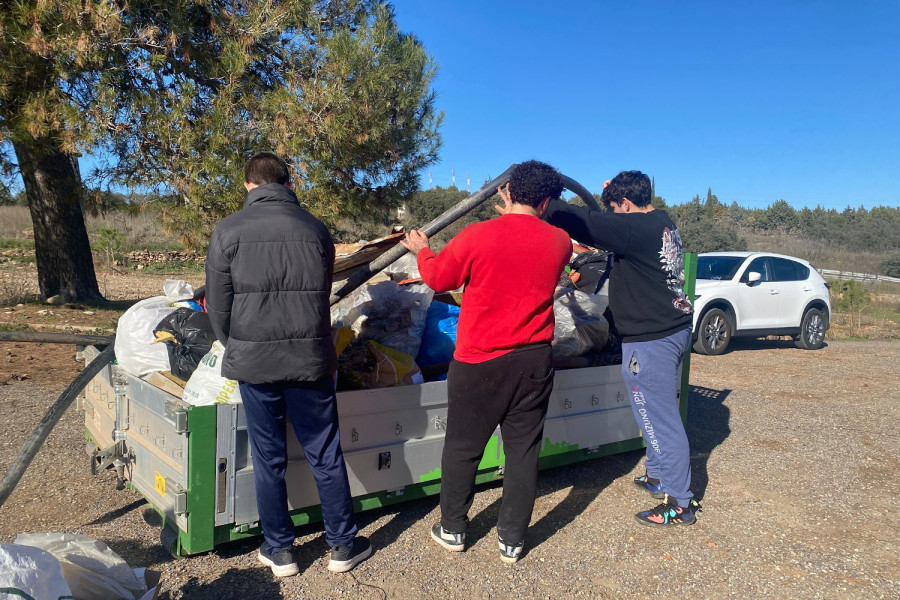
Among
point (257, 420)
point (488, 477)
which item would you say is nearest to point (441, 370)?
point (488, 477)

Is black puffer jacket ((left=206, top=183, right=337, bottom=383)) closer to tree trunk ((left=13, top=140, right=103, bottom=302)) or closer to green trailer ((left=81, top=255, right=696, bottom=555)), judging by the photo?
green trailer ((left=81, top=255, right=696, bottom=555))

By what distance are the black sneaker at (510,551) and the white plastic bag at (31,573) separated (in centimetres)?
191

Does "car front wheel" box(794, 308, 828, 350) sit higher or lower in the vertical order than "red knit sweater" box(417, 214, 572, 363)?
lower

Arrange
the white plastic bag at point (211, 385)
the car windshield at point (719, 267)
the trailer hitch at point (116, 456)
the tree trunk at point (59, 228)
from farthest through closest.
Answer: the car windshield at point (719, 267), the tree trunk at point (59, 228), the trailer hitch at point (116, 456), the white plastic bag at point (211, 385)

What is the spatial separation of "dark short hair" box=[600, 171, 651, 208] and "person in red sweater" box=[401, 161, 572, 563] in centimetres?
76

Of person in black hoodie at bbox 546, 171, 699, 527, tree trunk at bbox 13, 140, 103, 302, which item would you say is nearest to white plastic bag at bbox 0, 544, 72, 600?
person in black hoodie at bbox 546, 171, 699, 527

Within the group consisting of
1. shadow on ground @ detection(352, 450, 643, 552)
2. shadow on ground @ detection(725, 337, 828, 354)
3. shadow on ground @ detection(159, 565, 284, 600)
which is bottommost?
shadow on ground @ detection(159, 565, 284, 600)

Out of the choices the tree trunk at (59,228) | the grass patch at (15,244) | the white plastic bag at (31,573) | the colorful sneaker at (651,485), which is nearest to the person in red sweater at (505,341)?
the colorful sneaker at (651,485)

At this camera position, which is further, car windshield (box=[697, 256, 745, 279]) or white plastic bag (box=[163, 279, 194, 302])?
car windshield (box=[697, 256, 745, 279])

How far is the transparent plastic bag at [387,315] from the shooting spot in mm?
3959

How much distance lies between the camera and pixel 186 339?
3490 millimetres

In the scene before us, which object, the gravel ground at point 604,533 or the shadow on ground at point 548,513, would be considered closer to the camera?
A: the gravel ground at point 604,533

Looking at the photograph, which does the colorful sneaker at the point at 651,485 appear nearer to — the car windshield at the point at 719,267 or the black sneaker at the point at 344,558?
the black sneaker at the point at 344,558

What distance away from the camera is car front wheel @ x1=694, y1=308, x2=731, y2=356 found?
34.0 ft
